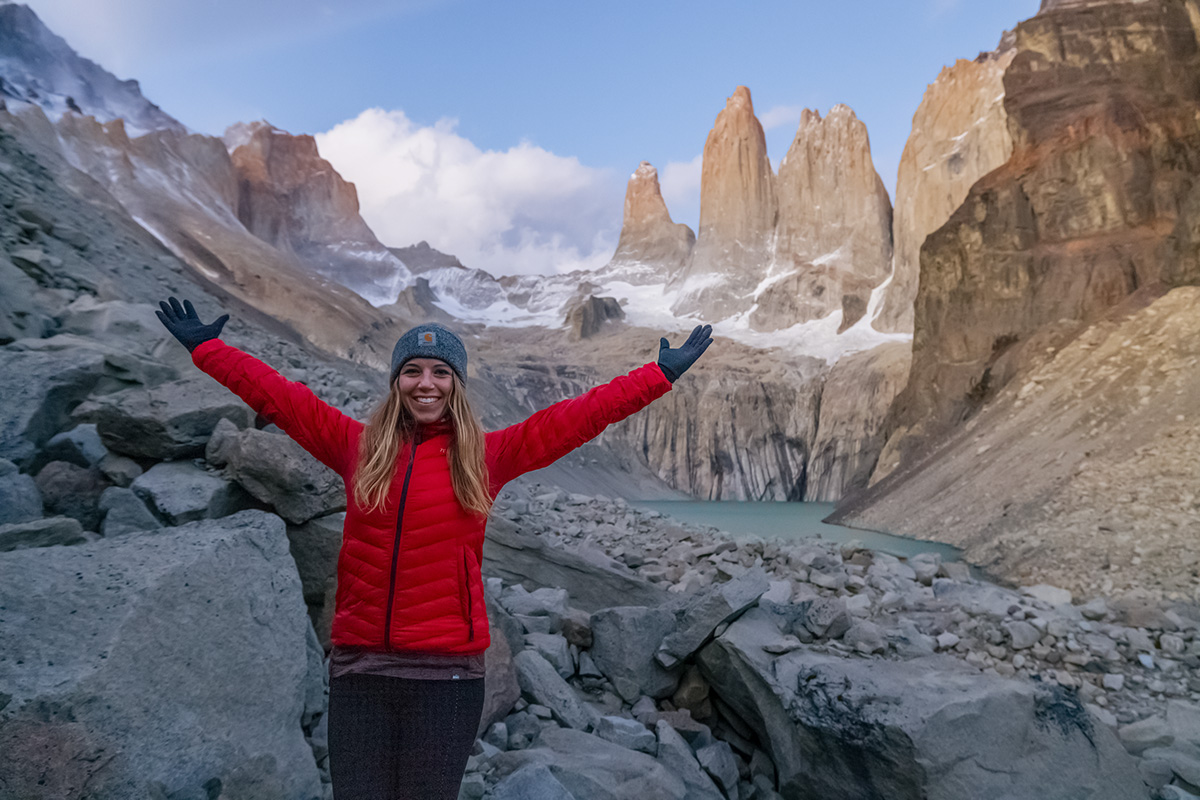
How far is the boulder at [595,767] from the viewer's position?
307cm

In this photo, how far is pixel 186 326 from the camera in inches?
103

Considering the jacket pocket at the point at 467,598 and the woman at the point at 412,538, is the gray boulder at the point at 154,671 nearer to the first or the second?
the woman at the point at 412,538

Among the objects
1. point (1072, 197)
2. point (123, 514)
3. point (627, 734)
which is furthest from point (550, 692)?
point (1072, 197)

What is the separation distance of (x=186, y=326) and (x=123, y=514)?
60.3 inches

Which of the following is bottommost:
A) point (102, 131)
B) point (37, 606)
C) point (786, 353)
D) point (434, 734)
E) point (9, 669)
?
point (434, 734)

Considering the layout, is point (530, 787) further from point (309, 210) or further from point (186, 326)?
point (309, 210)

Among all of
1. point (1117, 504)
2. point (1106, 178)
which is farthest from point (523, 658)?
point (1106, 178)

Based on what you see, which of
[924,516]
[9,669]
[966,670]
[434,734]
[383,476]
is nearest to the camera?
[9,669]

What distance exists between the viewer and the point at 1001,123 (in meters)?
40.6

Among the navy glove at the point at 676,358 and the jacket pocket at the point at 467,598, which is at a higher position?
the navy glove at the point at 676,358

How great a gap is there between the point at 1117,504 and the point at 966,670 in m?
8.82

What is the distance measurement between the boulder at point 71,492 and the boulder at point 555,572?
9.34 ft

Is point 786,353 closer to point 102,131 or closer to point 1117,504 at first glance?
point 1117,504

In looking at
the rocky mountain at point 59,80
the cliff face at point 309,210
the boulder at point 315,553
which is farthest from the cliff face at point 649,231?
the boulder at point 315,553
